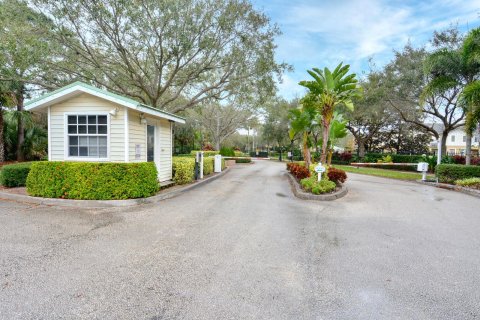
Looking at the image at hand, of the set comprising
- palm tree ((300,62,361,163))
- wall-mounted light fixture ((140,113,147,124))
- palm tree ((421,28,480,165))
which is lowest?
wall-mounted light fixture ((140,113,147,124))

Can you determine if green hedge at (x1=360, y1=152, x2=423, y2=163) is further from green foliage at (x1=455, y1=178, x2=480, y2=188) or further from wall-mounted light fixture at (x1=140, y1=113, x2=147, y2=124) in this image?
wall-mounted light fixture at (x1=140, y1=113, x2=147, y2=124)

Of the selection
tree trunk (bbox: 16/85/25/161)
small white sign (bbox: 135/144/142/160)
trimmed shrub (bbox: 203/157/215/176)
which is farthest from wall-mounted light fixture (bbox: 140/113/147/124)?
tree trunk (bbox: 16/85/25/161)

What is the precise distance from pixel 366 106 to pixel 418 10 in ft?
41.0

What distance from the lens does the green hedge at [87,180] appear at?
705 centimetres

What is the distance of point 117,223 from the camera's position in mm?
5461

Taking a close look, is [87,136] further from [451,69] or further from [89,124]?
[451,69]

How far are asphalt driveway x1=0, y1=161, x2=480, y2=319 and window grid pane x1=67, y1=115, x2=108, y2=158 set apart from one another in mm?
2055

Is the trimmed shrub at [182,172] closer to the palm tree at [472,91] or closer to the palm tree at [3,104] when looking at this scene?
the palm tree at [3,104]

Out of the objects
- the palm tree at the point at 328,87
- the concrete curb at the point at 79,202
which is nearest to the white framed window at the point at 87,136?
the concrete curb at the point at 79,202

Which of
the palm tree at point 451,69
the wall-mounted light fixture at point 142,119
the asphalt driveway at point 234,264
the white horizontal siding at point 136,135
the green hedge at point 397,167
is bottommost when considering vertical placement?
the asphalt driveway at point 234,264

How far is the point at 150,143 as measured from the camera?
31.2ft

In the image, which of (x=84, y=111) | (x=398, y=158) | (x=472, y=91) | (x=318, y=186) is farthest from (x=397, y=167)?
(x=84, y=111)

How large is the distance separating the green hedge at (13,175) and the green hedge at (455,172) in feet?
57.5

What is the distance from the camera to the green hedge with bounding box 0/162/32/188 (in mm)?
8734
